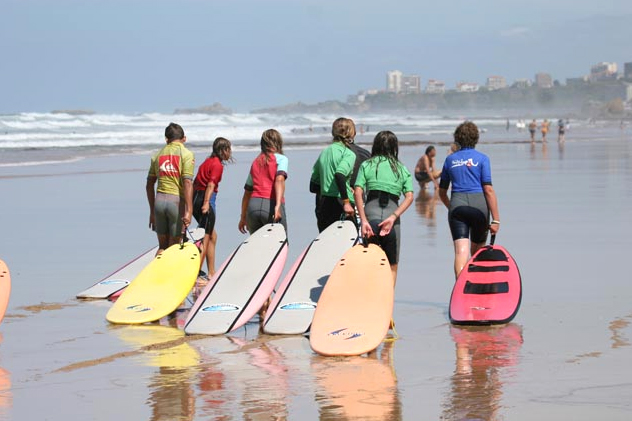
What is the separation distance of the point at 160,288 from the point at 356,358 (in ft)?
8.23

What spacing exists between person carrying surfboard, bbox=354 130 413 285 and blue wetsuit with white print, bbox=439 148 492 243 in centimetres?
69

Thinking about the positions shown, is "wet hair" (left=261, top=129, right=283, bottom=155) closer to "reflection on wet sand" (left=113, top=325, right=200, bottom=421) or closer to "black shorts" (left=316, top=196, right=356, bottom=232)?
"black shorts" (left=316, top=196, right=356, bottom=232)

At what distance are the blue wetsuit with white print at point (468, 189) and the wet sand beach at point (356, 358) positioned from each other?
770mm

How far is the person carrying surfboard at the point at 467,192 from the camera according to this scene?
28.7ft

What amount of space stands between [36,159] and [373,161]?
29.1 meters

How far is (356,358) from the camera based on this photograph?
7156mm

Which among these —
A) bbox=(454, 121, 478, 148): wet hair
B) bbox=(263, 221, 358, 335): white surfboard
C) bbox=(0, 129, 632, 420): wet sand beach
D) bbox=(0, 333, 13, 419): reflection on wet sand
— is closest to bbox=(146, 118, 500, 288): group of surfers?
bbox=(454, 121, 478, 148): wet hair

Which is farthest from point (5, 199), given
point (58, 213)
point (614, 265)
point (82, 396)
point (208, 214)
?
point (82, 396)

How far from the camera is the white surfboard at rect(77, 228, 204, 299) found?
9906 millimetres

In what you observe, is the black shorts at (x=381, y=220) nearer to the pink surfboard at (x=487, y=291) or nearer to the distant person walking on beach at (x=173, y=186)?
→ the pink surfboard at (x=487, y=291)

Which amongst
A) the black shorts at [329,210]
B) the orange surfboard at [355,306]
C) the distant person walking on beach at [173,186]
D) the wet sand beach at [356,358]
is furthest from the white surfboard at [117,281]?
the orange surfboard at [355,306]

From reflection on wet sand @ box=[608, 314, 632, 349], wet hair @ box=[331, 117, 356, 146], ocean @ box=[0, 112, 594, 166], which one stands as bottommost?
reflection on wet sand @ box=[608, 314, 632, 349]

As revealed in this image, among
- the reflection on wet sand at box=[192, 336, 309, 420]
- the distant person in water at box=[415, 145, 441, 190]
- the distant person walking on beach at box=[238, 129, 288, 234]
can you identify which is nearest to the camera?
the reflection on wet sand at box=[192, 336, 309, 420]

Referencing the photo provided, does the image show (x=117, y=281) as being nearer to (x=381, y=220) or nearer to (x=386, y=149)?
(x=381, y=220)
